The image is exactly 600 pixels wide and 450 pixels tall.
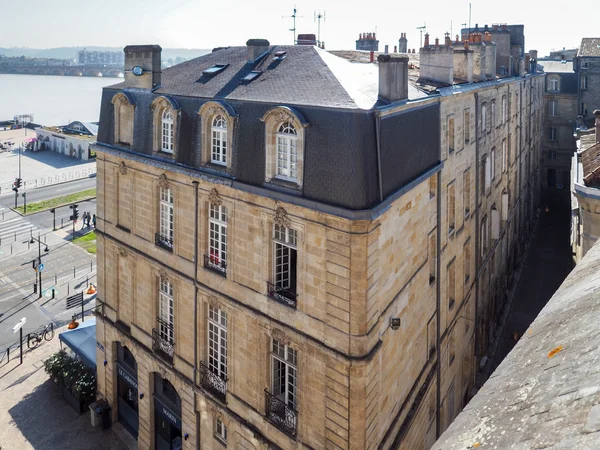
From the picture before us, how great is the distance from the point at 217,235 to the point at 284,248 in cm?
289

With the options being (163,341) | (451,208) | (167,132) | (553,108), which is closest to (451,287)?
(451,208)

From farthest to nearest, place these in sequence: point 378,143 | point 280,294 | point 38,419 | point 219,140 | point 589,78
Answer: point 589,78 < point 38,419 < point 219,140 < point 280,294 < point 378,143

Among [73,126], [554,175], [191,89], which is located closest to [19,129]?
[73,126]

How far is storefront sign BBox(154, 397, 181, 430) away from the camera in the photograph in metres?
20.1

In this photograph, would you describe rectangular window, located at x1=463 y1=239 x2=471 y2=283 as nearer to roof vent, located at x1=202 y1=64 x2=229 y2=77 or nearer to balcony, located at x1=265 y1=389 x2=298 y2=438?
balcony, located at x1=265 y1=389 x2=298 y2=438

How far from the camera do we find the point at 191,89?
17.9 m

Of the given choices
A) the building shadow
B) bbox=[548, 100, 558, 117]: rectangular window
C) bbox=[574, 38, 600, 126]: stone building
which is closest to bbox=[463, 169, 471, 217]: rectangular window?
the building shadow

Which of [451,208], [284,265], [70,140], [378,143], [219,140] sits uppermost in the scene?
[70,140]

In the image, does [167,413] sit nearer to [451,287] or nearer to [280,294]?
[280,294]

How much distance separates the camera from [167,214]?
1908cm

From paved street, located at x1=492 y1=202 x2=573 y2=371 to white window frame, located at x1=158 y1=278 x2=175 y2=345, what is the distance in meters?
17.8

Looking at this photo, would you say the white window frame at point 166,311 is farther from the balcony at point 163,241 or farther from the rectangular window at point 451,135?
the rectangular window at point 451,135

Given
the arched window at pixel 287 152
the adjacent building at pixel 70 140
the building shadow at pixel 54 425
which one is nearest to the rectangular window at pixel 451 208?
the arched window at pixel 287 152

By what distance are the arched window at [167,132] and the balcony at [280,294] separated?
6.40 meters
